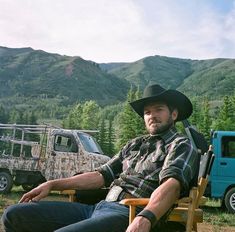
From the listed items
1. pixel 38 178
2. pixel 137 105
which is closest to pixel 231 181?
pixel 38 178

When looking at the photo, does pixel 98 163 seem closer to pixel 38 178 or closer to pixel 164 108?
pixel 38 178

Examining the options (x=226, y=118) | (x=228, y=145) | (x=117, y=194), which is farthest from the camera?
(x=226, y=118)

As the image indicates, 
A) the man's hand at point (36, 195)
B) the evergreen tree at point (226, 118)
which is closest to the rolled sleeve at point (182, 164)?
the man's hand at point (36, 195)

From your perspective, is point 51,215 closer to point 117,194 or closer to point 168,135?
point 117,194

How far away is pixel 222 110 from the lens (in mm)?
49875

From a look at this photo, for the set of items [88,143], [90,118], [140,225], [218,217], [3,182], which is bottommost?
[218,217]

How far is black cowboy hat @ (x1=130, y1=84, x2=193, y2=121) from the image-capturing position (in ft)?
10.7

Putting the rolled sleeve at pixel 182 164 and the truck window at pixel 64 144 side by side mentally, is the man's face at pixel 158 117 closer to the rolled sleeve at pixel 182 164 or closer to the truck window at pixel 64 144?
the rolled sleeve at pixel 182 164

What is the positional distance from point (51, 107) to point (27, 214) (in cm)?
17146

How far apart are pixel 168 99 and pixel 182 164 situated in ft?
1.88

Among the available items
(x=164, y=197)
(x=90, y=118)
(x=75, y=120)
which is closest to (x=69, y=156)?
(x=164, y=197)

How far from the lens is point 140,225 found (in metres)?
2.52

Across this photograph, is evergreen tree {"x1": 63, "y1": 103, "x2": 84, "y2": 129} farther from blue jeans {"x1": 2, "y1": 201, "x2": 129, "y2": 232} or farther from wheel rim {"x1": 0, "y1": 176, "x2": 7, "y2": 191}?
blue jeans {"x1": 2, "y1": 201, "x2": 129, "y2": 232}

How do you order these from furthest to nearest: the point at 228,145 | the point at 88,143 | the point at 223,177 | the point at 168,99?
the point at 88,143, the point at 228,145, the point at 223,177, the point at 168,99
